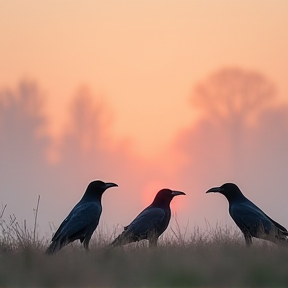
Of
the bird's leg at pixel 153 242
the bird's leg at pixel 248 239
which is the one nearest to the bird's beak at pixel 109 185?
the bird's leg at pixel 153 242

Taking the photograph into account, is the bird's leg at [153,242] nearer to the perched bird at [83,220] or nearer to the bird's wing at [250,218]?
the perched bird at [83,220]

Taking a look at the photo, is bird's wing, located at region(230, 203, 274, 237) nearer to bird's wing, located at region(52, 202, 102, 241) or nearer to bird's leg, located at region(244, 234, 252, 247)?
bird's leg, located at region(244, 234, 252, 247)

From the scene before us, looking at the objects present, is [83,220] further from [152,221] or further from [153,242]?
[152,221]

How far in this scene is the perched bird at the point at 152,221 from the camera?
51.8ft

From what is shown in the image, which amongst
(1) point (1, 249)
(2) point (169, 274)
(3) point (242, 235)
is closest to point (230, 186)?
(3) point (242, 235)

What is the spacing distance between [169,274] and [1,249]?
475 centimetres

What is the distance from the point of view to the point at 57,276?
9.50 meters

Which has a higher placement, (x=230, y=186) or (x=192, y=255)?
(x=230, y=186)

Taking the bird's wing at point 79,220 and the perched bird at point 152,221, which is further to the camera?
the perched bird at point 152,221

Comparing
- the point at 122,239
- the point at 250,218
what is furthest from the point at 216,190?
the point at 122,239

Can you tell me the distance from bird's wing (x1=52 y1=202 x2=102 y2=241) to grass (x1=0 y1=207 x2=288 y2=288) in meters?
1.71

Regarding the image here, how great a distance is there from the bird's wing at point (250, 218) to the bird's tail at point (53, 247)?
417 centimetres

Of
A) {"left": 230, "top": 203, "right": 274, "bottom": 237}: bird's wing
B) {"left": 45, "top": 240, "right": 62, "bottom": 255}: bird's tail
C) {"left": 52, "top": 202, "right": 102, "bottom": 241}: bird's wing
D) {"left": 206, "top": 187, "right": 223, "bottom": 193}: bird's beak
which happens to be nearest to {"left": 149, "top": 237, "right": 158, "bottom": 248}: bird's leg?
{"left": 52, "top": 202, "right": 102, "bottom": 241}: bird's wing

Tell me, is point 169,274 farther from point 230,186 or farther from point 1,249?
point 230,186
